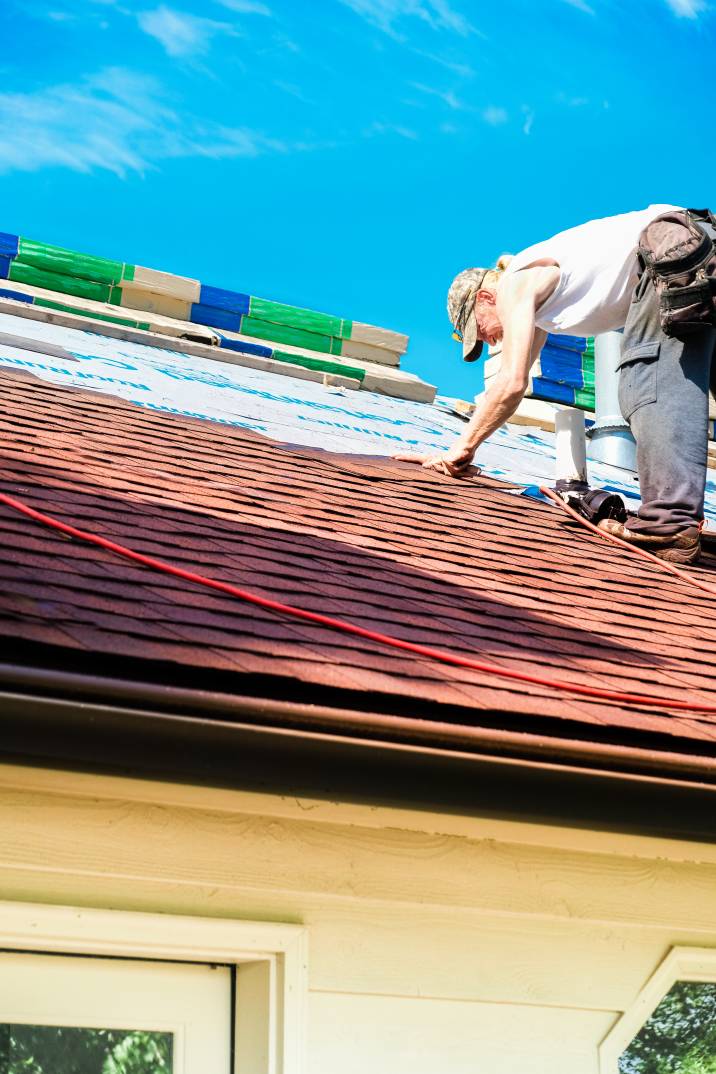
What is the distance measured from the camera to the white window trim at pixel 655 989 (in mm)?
2869

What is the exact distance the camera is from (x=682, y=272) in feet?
15.4

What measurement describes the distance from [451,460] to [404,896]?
2.90 meters

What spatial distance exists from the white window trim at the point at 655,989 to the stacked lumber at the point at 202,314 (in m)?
5.73

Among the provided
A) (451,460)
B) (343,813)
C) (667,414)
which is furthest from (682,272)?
(343,813)

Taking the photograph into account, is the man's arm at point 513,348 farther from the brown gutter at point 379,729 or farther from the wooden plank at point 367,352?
the wooden plank at point 367,352

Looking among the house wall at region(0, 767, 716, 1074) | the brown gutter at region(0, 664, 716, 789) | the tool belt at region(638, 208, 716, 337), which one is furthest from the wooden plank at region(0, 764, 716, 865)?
the tool belt at region(638, 208, 716, 337)

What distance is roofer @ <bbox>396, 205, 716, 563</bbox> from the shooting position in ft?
15.5

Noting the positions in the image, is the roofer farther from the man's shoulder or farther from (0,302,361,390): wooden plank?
(0,302,361,390): wooden plank

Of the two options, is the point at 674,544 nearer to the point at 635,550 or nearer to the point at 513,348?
the point at 635,550

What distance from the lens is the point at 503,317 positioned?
5.05 m

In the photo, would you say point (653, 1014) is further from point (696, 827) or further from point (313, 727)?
point (313, 727)

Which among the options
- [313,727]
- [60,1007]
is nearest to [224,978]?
[60,1007]

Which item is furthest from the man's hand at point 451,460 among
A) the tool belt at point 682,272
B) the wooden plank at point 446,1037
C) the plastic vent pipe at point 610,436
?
the wooden plank at point 446,1037

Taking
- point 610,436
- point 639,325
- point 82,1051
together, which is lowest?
point 82,1051
